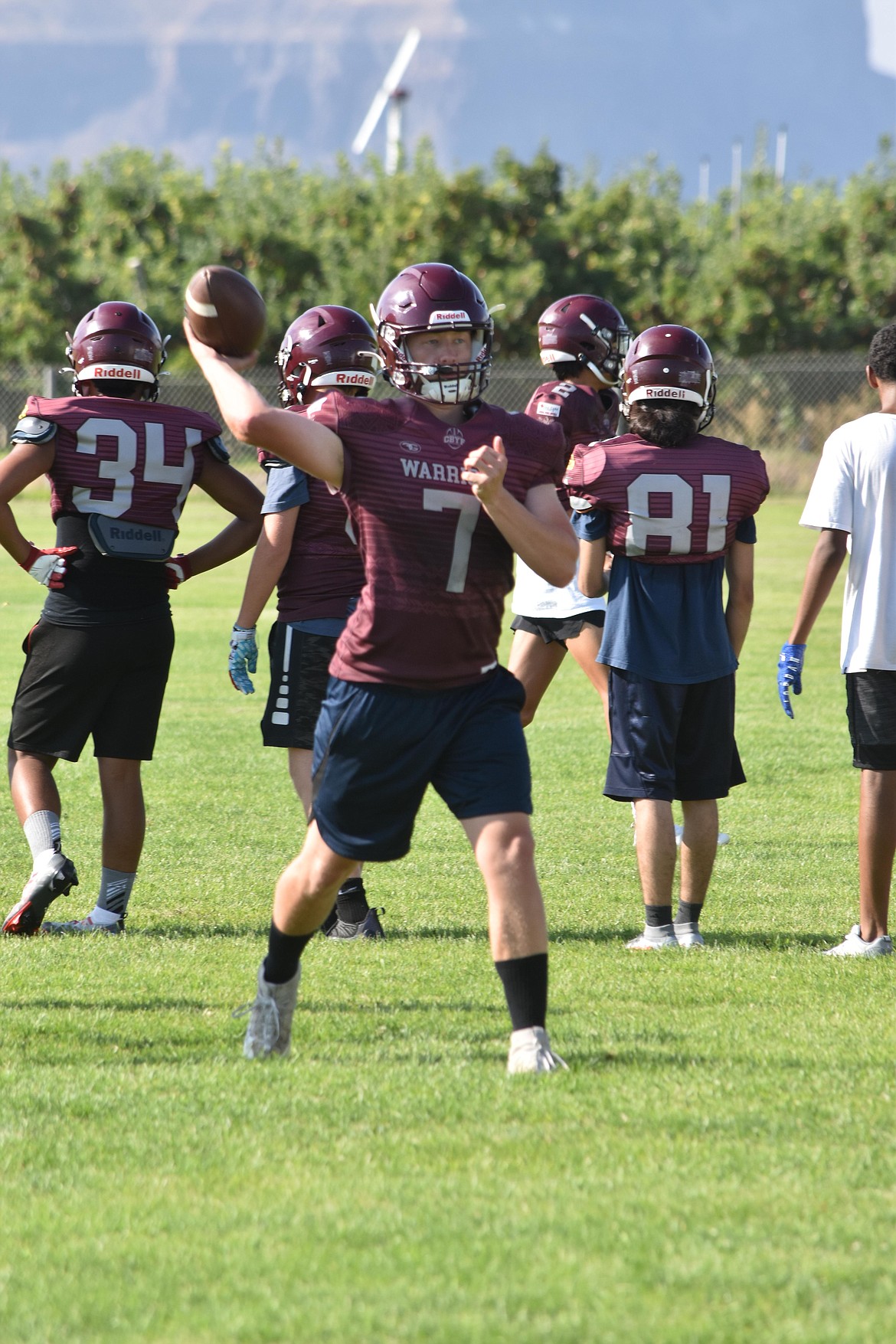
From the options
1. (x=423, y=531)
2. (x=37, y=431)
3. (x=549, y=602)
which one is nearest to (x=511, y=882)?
(x=423, y=531)

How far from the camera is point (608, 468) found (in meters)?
5.80

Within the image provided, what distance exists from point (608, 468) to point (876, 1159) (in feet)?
9.43

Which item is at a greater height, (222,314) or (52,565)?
(222,314)

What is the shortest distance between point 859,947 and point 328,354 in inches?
120

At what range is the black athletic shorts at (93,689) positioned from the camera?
6.06 meters

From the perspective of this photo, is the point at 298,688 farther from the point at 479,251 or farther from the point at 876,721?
the point at 479,251

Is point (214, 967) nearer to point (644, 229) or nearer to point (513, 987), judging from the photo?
point (513, 987)

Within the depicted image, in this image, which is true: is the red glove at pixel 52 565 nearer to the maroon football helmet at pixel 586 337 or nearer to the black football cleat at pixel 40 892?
the black football cleat at pixel 40 892

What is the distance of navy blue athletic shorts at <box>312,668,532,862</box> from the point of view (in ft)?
Answer: 14.0

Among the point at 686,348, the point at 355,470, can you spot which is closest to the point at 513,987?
the point at 355,470

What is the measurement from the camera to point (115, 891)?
6.19 meters

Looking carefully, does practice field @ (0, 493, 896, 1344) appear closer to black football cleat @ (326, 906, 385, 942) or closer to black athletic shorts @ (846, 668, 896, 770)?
black football cleat @ (326, 906, 385, 942)

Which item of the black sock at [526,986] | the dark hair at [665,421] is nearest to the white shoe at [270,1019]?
the black sock at [526,986]

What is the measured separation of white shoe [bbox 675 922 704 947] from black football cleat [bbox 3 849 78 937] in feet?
7.41
